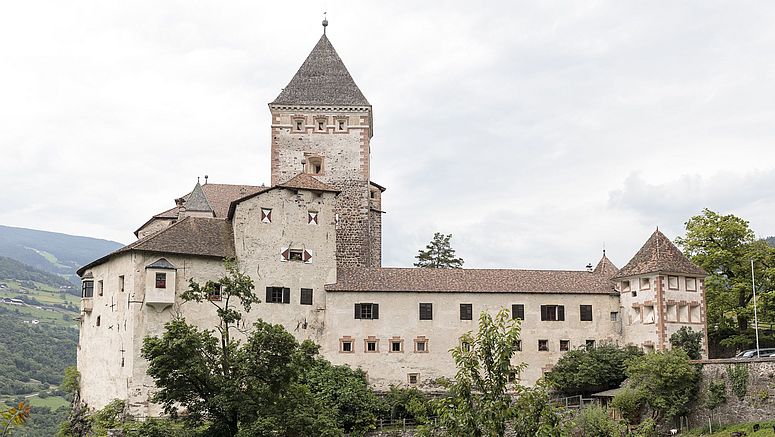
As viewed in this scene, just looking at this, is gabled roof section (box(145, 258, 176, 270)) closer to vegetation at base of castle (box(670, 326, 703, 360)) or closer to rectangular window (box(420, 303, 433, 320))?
rectangular window (box(420, 303, 433, 320))

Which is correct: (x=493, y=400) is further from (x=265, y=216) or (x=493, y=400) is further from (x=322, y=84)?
(x=322, y=84)

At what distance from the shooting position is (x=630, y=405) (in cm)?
4150

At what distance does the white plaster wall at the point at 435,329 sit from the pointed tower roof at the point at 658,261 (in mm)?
2747

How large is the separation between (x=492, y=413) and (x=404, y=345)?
3007cm

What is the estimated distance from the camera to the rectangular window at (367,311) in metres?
47.3

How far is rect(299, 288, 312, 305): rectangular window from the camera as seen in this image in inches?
1848

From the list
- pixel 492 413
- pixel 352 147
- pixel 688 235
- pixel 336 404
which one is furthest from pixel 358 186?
pixel 492 413

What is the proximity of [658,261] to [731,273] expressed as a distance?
8.12 metres

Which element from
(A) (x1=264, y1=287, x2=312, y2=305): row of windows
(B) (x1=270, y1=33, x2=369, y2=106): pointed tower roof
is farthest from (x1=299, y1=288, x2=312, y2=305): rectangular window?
(B) (x1=270, y1=33, x2=369, y2=106): pointed tower roof

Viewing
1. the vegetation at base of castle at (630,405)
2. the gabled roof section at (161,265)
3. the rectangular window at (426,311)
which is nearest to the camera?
the vegetation at base of castle at (630,405)

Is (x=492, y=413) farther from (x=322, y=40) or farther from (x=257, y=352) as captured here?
(x=322, y=40)

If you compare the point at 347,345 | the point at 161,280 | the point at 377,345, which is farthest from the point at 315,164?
the point at 161,280

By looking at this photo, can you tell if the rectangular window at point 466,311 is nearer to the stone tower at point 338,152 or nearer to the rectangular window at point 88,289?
the stone tower at point 338,152

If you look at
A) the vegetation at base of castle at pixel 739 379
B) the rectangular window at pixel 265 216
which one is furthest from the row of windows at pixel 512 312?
the vegetation at base of castle at pixel 739 379
